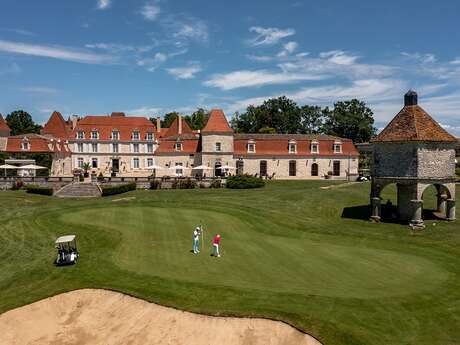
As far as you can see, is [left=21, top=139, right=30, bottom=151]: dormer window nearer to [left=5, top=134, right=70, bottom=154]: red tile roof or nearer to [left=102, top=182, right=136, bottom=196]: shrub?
[left=5, top=134, right=70, bottom=154]: red tile roof

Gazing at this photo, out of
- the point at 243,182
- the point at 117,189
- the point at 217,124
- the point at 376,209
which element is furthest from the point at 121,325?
the point at 217,124

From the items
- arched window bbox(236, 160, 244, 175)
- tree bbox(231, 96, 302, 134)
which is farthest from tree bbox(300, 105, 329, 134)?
arched window bbox(236, 160, 244, 175)

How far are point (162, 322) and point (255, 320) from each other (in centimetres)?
382

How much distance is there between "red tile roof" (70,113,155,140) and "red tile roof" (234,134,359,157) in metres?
19.9

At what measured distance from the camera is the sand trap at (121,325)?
58.0 feet

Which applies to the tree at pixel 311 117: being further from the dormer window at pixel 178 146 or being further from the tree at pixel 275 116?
the dormer window at pixel 178 146

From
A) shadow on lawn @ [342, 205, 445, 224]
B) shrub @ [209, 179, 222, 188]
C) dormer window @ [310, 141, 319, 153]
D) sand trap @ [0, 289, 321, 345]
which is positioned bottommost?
sand trap @ [0, 289, 321, 345]

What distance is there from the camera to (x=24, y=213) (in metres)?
42.6

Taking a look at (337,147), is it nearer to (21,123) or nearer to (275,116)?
(275,116)

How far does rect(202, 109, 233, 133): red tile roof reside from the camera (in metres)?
70.2

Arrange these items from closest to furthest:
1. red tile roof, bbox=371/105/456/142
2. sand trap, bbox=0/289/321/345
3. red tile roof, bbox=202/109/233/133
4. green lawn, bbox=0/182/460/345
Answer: sand trap, bbox=0/289/321/345
green lawn, bbox=0/182/460/345
red tile roof, bbox=371/105/456/142
red tile roof, bbox=202/109/233/133

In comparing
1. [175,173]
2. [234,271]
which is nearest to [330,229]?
[234,271]

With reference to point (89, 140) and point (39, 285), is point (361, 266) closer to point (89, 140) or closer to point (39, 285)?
point (39, 285)

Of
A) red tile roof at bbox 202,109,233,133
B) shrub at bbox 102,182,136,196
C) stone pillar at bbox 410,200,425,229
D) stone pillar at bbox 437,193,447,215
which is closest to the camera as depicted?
stone pillar at bbox 410,200,425,229
